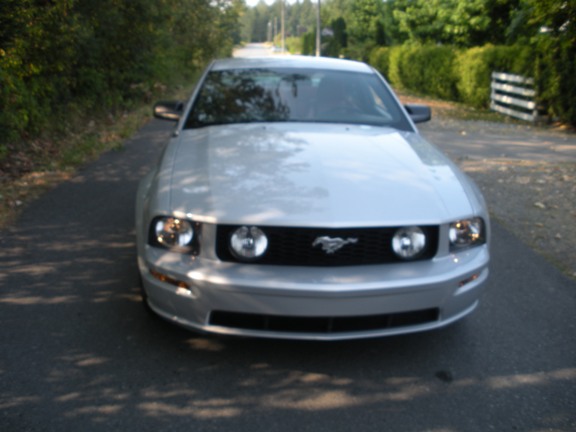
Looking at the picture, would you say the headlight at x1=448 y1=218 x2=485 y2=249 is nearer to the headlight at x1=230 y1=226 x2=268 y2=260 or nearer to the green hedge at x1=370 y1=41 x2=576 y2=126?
the headlight at x1=230 y1=226 x2=268 y2=260

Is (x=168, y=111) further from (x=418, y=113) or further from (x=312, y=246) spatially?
(x=312, y=246)

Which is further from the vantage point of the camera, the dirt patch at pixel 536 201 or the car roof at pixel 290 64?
the dirt patch at pixel 536 201

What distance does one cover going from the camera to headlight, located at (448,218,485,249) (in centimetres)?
347

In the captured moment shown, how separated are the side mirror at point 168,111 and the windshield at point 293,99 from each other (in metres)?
0.38

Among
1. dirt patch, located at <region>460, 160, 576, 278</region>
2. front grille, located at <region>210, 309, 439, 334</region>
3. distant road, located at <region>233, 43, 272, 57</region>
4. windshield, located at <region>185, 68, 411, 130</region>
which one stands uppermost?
distant road, located at <region>233, 43, 272, 57</region>

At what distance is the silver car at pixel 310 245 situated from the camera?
124 inches

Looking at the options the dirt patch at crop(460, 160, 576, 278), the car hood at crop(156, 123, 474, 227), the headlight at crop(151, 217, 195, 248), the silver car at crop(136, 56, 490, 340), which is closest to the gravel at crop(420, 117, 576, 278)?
the dirt patch at crop(460, 160, 576, 278)

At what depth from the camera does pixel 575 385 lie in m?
3.33

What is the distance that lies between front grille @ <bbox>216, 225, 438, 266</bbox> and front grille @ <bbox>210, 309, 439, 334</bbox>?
27 centimetres

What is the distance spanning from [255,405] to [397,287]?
0.87 metres

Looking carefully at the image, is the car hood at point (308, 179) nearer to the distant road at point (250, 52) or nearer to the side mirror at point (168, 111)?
the side mirror at point (168, 111)

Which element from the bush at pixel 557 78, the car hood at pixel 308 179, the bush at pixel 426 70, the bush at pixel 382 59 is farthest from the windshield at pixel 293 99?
the bush at pixel 382 59

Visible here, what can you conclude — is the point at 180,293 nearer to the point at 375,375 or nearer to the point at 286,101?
the point at 375,375

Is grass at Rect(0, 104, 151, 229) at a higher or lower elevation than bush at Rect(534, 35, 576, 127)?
lower
